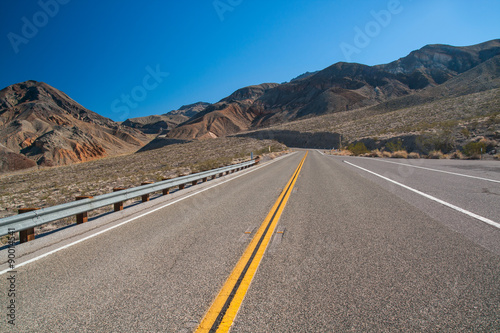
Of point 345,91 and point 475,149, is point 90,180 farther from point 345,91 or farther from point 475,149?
point 345,91

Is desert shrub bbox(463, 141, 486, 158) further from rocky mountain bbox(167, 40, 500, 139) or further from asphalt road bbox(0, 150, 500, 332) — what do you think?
rocky mountain bbox(167, 40, 500, 139)

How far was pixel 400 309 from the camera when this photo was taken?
246 centimetres

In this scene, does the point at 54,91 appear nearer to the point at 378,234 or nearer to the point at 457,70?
the point at 378,234

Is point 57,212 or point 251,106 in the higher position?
point 251,106

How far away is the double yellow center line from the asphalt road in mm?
82

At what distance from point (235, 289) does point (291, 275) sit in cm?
73


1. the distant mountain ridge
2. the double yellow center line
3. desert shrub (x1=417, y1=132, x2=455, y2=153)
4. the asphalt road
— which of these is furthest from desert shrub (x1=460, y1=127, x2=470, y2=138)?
the distant mountain ridge

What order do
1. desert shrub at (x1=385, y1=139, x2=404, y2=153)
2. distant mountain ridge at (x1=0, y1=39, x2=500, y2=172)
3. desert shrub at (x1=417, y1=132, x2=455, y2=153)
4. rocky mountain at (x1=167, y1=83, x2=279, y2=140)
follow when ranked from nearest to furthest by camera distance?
1. desert shrub at (x1=417, y1=132, x2=455, y2=153)
2. desert shrub at (x1=385, y1=139, x2=404, y2=153)
3. distant mountain ridge at (x1=0, y1=39, x2=500, y2=172)
4. rocky mountain at (x1=167, y1=83, x2=279, y2=140)

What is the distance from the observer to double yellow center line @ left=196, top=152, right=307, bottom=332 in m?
2.37

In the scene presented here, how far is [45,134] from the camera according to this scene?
294 feet

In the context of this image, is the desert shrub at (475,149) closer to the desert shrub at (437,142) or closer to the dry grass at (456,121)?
the desert shrub at (437,142)

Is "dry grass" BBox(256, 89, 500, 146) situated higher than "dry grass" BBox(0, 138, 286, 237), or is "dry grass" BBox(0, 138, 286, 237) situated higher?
"dry grass" BBox(256, 89, 500, 146)

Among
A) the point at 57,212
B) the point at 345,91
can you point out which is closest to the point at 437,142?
the point at 57,212

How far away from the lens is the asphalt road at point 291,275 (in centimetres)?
241
